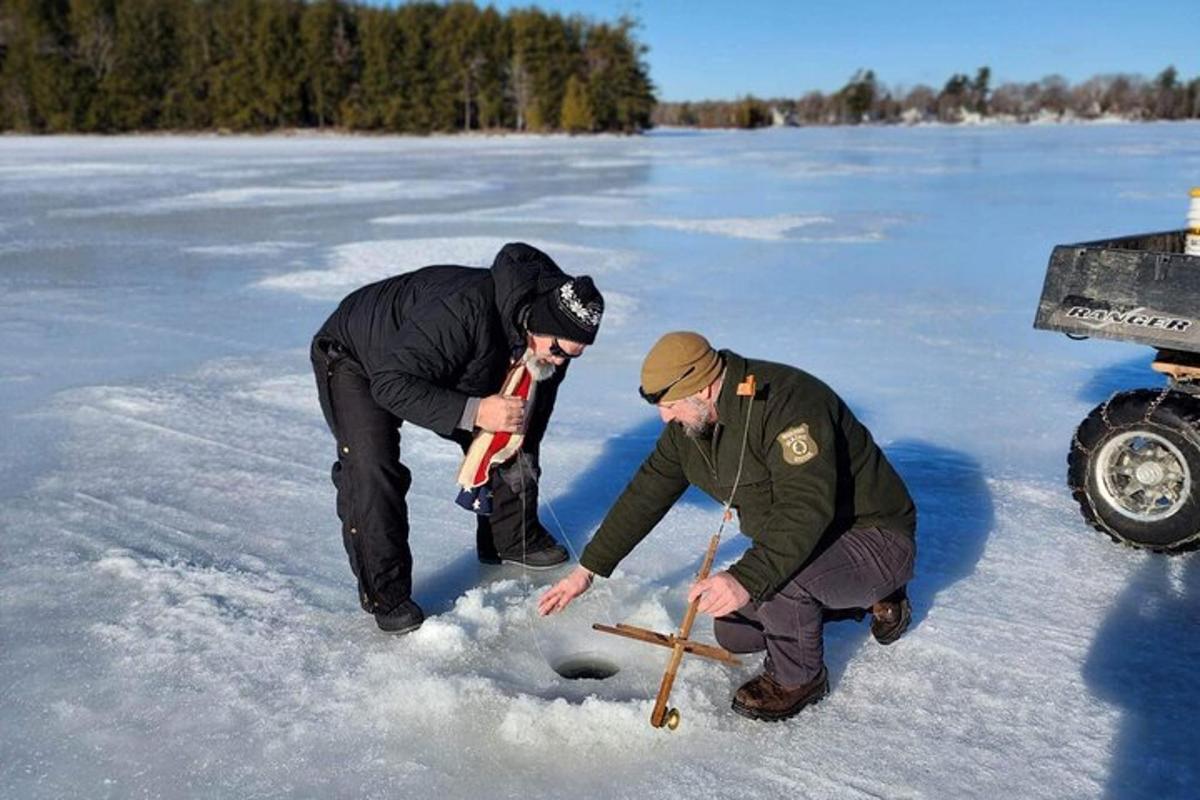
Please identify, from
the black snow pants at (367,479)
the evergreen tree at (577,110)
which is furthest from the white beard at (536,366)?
the evergreen tree at (577,110)

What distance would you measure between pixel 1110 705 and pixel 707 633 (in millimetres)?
1266

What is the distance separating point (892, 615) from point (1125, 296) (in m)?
1.57

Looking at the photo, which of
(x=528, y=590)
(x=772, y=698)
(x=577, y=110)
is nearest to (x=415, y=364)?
(x=528, y=590)

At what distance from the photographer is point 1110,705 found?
292 centimetres

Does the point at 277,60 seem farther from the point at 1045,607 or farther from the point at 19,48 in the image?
the point at 1045,607

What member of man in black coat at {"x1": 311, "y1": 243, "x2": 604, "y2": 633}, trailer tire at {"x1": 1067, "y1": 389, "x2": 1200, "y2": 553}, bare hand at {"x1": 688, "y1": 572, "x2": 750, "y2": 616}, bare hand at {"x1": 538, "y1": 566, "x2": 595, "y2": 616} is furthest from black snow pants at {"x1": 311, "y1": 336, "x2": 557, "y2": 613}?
trailer tire at {"x1": 1067, "y1": 389, "x2": 1200, "y2": 553}

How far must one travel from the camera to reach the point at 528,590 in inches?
148

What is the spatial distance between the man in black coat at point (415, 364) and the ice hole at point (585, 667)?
54 cm

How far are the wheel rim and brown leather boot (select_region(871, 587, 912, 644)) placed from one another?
1350mm

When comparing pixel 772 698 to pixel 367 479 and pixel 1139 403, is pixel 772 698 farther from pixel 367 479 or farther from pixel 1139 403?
pixel 1139 403

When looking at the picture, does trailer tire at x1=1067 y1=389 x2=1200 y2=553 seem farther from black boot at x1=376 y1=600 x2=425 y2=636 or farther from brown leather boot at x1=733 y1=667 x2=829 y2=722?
black boot at x1=376 y1=600 x2=425 y2=636

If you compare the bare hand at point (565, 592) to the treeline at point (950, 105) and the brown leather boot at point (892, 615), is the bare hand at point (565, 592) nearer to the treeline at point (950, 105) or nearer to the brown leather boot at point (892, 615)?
the brown leather boot at point (892, 615)

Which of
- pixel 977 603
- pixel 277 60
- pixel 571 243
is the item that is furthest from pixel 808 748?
pixel 277 60

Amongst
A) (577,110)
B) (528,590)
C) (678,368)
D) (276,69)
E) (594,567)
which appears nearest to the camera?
(678,368)
